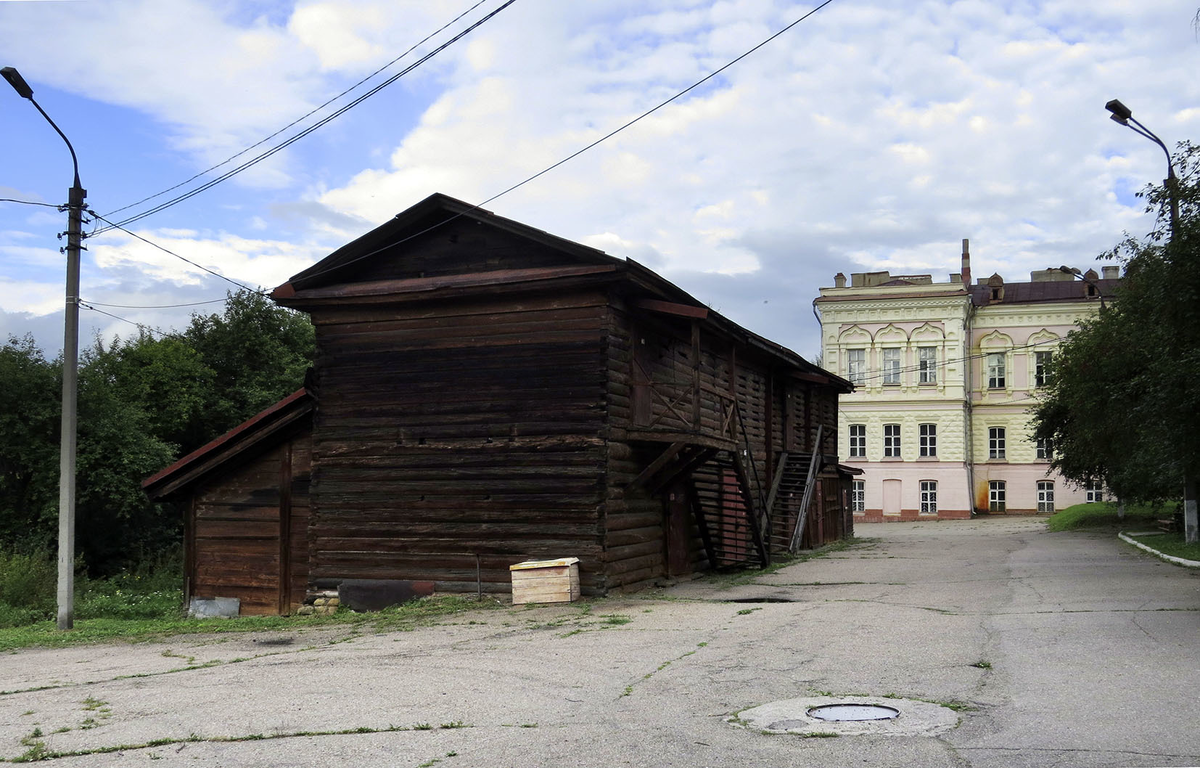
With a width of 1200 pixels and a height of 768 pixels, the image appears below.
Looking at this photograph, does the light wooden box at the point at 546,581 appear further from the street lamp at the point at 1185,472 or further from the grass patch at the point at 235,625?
the street lamp at the point at 1185,472

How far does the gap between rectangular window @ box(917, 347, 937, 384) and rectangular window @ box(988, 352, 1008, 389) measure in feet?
12.3

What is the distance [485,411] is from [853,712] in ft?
35.1

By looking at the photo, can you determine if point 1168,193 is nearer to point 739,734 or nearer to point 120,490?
point 739,734

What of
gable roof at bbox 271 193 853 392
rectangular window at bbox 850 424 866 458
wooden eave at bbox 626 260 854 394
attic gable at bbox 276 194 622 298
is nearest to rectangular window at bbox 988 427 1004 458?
rectangular window at bbox 850 424 866 458

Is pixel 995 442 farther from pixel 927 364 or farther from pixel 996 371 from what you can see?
pixel 927 364

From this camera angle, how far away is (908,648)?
1079cm

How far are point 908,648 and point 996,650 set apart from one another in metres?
0.82

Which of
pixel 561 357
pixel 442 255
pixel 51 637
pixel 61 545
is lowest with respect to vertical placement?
pixel 51 637

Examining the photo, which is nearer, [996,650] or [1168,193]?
[996,650]

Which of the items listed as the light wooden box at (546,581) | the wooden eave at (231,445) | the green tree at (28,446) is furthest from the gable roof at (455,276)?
the green tree at (28,446)

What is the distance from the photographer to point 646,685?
9125 millimetres

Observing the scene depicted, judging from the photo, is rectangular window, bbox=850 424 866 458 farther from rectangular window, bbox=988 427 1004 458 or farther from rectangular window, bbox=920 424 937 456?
rectangular window, bbox=988 427 1004 458

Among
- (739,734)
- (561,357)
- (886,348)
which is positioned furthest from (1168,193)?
(886,348)

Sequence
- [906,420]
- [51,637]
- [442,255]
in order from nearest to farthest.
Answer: [51,637], [442,255], [906,420]
